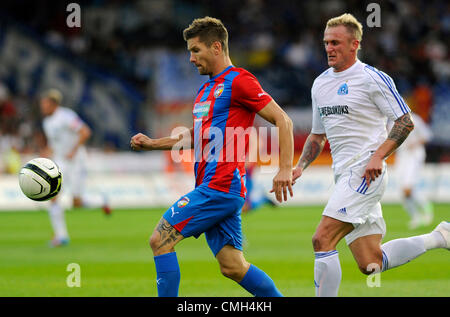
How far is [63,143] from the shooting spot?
13164 millimetres

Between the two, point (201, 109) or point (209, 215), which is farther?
point (201, 109)

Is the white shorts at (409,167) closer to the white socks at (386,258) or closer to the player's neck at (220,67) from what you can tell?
the white socks at (386,258)

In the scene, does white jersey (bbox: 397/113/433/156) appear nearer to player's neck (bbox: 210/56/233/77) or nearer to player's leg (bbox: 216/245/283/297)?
player's neck (bbox: 210/56/233/77)

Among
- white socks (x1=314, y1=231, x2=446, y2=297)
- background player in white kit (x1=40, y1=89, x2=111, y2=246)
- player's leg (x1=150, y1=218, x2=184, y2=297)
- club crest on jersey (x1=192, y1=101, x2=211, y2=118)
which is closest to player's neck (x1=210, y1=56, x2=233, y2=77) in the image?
club crest on jersey (x1=192, y1=101, x2=211, y2=118)

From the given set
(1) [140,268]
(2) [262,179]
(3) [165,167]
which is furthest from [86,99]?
(1) [140,268]

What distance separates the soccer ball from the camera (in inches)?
271

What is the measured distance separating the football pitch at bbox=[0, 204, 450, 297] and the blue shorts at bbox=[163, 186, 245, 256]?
1.85 metres

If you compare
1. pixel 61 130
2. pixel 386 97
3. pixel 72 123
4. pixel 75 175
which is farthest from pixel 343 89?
pixel 75 175

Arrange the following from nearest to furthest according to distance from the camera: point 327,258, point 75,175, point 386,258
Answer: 1. point 327,258
2. point 386,258
3. point 75,175

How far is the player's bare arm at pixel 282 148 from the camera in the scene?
541 cm

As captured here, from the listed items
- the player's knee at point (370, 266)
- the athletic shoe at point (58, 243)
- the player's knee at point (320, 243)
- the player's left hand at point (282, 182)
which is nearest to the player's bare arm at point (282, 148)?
the player's left hand at point (282, 182)

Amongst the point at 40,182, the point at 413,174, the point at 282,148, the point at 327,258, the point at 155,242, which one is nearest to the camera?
the point at 282,148

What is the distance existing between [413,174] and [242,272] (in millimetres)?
10093

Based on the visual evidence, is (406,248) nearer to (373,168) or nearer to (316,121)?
(373,168)
